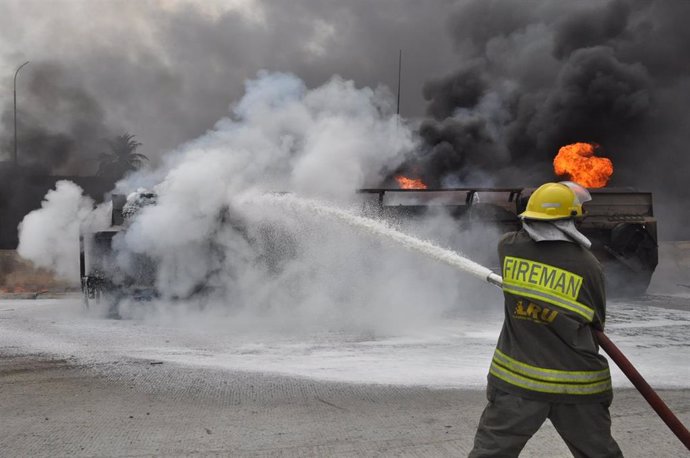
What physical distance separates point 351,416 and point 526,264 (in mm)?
2035

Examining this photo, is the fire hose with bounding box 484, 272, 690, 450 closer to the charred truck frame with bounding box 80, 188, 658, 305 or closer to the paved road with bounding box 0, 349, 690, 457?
the paved road with bounding box 0, 349, 690, 457

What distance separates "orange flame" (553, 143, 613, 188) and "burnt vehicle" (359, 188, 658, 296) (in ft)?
17.6

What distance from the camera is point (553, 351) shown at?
2307mm

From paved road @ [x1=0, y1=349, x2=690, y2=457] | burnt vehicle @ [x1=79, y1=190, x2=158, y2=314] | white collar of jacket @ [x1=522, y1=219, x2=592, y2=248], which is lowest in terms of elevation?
paved road @ [x1=0, y1=349, x2=690, y2=457]

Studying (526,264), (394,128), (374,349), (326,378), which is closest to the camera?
(526,264)

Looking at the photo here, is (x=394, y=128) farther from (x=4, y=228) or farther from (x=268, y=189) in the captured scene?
(x=4, y=228)

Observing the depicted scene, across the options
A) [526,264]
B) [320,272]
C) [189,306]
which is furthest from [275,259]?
[526,264]

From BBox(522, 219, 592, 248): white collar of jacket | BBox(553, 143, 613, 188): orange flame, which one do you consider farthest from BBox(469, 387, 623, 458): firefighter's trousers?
BBox(553, 143, 613, 188): orange flame

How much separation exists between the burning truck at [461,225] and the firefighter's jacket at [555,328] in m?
6.21

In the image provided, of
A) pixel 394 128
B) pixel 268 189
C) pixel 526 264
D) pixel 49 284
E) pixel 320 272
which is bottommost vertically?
pixel 49 284

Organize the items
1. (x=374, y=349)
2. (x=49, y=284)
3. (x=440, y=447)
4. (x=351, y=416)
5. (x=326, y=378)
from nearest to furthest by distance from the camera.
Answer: (x=440, y=447), (x=351, y=416), (x=326, y=378), (x=374, y=349), (x=49, y=284)

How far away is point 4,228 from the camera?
16.6 m

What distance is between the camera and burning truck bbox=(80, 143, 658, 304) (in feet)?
27.7

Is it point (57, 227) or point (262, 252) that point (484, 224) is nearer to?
point (262, 252)
